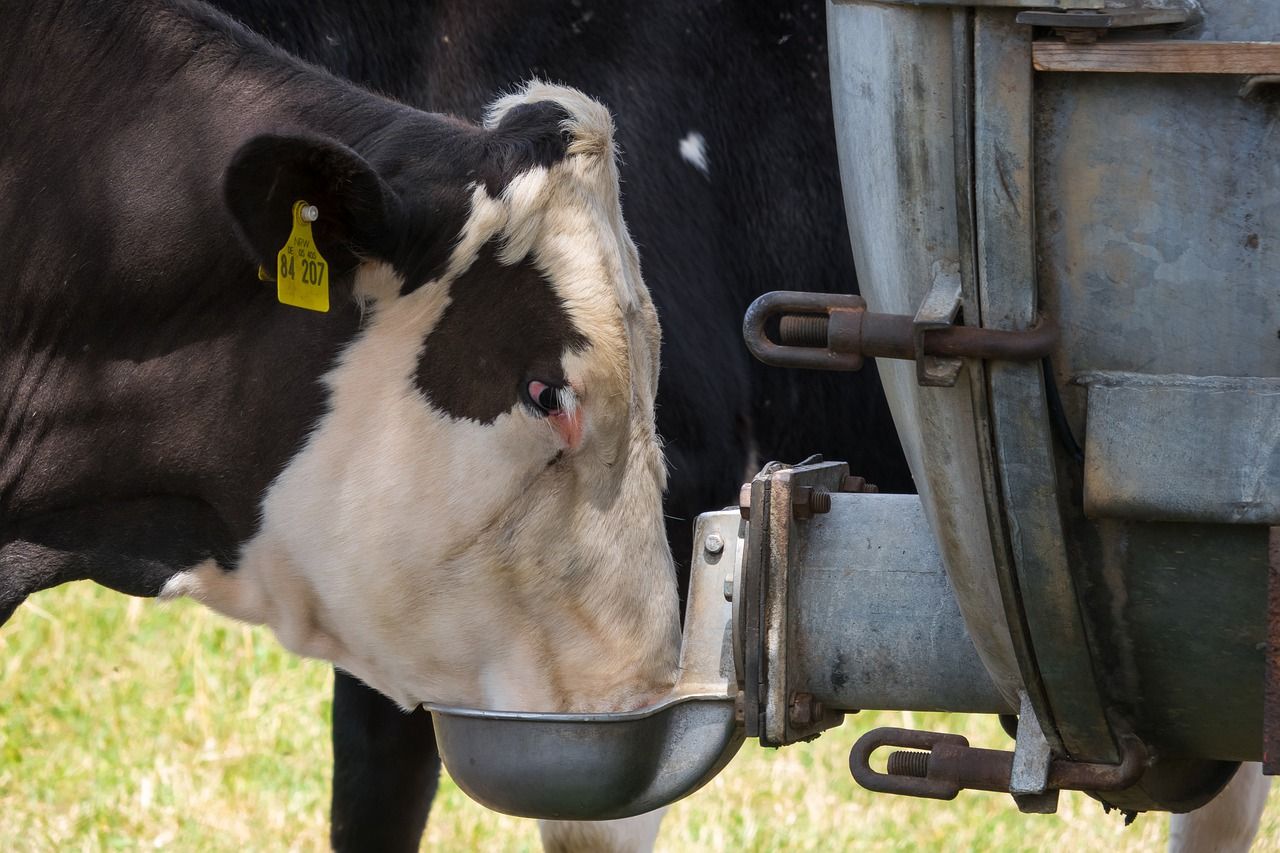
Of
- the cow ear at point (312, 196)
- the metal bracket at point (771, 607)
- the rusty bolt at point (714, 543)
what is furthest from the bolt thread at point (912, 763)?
the cow ear at point (312, 196)

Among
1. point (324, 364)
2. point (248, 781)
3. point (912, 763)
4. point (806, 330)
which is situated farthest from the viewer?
point (248, 781)

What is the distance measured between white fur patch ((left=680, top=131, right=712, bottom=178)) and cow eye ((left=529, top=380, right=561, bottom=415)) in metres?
1.00

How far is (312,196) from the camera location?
2164 millimetres

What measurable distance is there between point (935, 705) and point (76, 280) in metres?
1.30

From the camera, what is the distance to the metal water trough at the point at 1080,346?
1.26m

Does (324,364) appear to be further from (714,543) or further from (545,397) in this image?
(714,543)

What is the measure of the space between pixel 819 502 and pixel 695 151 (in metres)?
1.64

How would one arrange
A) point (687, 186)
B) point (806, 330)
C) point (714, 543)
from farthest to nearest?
1. point (687, 186)
2. point (714, 543)
3. point (806, 330)

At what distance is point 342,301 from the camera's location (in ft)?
7.57

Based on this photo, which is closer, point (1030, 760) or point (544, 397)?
point (1030, 760)

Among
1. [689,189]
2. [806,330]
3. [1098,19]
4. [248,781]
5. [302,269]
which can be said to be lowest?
[248,781]

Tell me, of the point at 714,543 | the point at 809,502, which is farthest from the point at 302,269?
the point at 809,502

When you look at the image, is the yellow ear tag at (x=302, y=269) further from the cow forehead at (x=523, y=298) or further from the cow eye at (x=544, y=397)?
the cow eye at (x=544, y=397)

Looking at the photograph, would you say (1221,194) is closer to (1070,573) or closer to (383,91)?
(1070,573)
